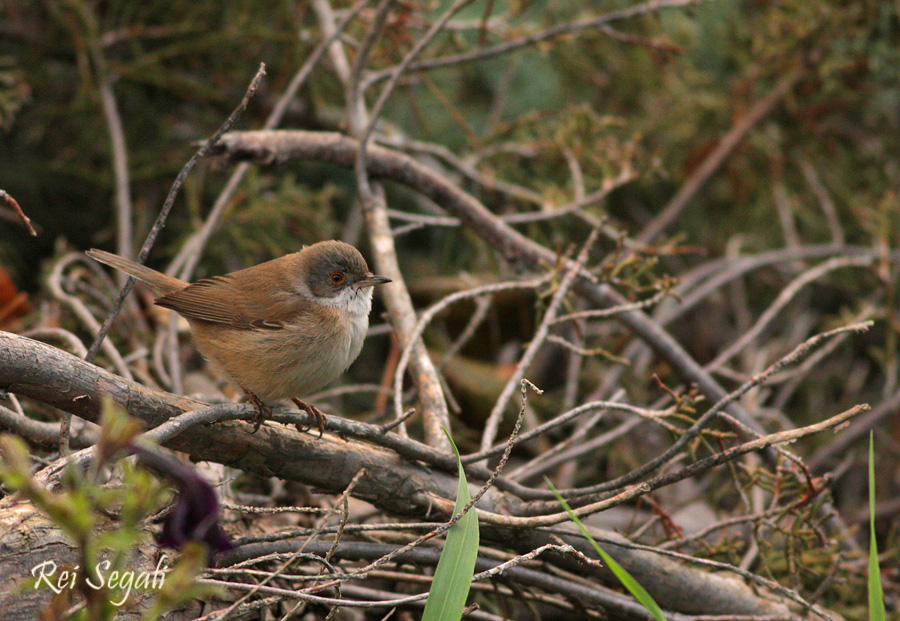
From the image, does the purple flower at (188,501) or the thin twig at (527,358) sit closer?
the purple flower at (188,501)

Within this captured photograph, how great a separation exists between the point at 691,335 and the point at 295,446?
3.97m

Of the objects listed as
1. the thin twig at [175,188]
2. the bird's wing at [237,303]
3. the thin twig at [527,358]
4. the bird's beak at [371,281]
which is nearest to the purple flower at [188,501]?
the thin twig at [175,188]

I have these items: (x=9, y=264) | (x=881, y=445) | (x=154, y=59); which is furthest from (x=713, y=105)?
(x=9, y=264)

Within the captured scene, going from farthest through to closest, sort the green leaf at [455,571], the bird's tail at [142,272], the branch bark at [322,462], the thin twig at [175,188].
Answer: the bird's tail at [142,272], the thin twig at [175,188], the branch bark at [322,462], the green leaf at [455,571]

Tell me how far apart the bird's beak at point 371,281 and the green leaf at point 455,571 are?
4.89ft

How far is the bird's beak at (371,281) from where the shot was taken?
347cm

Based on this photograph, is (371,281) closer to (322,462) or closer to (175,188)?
(322,462)

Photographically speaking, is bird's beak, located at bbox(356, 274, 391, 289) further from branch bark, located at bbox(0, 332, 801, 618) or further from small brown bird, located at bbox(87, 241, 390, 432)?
branch bark, located at bbox(0, 332, 801, 618)

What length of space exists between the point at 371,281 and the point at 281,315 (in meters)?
0.44

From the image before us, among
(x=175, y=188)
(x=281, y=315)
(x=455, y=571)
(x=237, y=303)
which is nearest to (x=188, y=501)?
(x=455, y=571)

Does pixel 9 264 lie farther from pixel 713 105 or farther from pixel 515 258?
pixel 713 105

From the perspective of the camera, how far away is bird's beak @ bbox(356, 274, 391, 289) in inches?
137

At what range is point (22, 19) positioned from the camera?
4.94 meters

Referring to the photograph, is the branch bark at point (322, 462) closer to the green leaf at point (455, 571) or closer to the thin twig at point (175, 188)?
the thin twig at point (175, 188)
